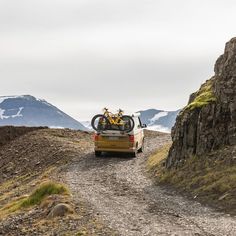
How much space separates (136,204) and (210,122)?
9.01m

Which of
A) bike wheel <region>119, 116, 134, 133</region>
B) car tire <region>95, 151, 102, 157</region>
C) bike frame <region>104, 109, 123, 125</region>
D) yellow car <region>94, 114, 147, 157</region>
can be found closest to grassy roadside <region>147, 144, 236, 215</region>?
yellow car <region>94, 114, 147, 157</region>

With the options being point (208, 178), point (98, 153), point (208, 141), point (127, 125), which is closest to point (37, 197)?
point (208, 178)

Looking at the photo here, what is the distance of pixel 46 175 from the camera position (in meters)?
31.5

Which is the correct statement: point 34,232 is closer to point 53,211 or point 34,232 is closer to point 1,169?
point 53,211

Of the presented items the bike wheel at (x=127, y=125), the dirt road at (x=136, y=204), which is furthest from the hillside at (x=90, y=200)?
the bike wheel at (x=127, y=125)

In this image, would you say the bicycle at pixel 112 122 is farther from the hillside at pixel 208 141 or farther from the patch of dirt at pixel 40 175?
the hillside at pixel 208 141

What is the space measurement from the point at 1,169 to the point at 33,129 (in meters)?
11.8

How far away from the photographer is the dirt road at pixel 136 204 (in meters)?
17.1

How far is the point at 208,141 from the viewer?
27.9 m

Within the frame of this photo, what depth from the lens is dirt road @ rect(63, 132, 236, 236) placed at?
17078mm

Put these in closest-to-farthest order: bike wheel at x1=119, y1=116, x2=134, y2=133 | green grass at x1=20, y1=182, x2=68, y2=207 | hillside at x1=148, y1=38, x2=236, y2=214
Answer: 1. green grass at x1=20, y1=182, x2=68, y2=207
2. hillside at x1=148, y1=38, x2=236, y2=214
3. bike wheel at x1=119, y1=116, x2=134, y2=133

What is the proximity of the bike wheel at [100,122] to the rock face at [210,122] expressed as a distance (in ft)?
21.6

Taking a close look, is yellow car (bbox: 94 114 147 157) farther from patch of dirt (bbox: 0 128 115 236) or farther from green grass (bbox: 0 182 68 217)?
green grass (bbox: 0 182 68 217)

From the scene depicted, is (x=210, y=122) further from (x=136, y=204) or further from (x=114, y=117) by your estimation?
(x=114, y=117)
